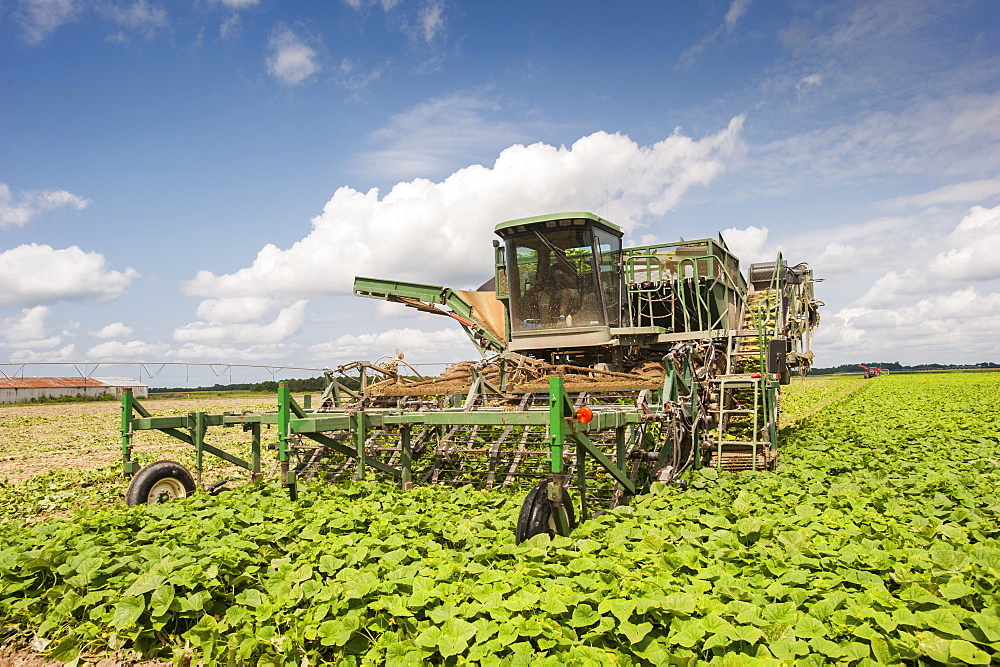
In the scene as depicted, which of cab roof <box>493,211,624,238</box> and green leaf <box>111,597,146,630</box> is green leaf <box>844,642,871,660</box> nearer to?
green leaf <box>111,597,146,630</box>

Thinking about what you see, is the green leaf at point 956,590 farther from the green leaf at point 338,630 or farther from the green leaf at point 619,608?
the green leaf at point 338,630

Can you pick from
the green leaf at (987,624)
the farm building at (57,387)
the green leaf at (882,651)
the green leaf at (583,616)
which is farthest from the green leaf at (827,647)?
the farm building at (57,387)

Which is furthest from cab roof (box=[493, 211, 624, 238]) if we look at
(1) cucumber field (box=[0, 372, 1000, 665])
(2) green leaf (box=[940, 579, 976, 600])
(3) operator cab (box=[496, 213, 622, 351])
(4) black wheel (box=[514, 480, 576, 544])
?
(2) green leaf (box=[940, 579, 976, 600])

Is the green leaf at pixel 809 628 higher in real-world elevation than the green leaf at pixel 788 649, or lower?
higher

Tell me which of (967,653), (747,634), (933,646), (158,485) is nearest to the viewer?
(967,653)

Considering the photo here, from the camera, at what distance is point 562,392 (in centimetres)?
442

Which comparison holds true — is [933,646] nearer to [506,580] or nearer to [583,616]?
[583,616]

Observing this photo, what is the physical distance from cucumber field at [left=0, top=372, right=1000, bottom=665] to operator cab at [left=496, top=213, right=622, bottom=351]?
383 centimetres

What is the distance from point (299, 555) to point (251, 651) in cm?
123

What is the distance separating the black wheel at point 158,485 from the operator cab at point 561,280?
4869 millimetres

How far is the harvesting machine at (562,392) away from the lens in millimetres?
5887

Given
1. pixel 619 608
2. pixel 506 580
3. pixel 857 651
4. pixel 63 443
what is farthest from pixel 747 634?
pixel 63 443

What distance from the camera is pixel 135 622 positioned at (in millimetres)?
3590

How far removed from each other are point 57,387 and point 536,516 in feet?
125
